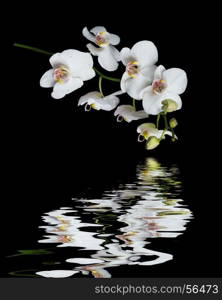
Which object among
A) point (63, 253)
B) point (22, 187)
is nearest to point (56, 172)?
point (22, 187)

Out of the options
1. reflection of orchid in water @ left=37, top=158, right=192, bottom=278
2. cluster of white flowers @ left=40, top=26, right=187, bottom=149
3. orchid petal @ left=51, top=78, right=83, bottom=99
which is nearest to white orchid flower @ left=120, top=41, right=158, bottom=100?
cluster of white flowers @ left=40, top=26, right=187, bottom=149

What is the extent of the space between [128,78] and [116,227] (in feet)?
1.89

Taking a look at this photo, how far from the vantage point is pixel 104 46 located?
1287 mm

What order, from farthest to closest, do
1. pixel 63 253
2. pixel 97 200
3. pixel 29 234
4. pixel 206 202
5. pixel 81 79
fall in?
pixel 97 200, pixel 206 202, pixel 29 234, pixel 63 253, pixel 81 79

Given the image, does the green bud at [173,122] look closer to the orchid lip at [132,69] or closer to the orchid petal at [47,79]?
the orchid lip at [132,69]

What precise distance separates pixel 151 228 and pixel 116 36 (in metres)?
0.61

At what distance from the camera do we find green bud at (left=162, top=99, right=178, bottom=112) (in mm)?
1191

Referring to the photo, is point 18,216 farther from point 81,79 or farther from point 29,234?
point 81,79

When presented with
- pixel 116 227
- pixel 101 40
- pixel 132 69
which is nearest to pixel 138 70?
pixel 132 69

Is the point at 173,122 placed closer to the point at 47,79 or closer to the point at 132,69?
the point at 132,69

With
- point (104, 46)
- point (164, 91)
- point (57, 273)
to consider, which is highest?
point (104, 46)

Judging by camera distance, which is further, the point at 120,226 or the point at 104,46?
the point at 120,226

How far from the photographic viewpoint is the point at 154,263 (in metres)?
1.30

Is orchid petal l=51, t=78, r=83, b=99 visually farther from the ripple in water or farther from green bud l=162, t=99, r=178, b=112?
the ripple in water
